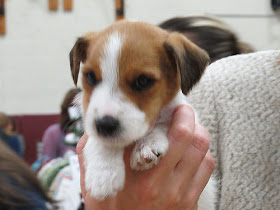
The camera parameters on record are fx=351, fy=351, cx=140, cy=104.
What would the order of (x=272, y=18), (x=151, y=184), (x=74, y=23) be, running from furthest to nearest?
(x=272, y=18) < (x=74, y=23) < (x=151, y=184)

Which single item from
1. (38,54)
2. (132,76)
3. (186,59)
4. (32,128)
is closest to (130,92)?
(132,76)

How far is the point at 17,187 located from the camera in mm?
1713

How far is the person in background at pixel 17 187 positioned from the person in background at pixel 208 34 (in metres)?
1.22

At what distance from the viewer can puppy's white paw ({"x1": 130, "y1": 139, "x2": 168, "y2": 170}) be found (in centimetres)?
110

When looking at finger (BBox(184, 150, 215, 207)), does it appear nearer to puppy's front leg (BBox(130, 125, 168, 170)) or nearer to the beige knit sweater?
puppy's front leg (BBox(130, 125, 168, 170))

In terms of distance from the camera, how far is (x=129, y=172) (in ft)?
3.68

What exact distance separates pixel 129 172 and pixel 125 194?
0.07 metres

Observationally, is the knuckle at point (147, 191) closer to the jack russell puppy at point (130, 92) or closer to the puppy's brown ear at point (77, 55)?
the jack russell puppy at point (130, 92)

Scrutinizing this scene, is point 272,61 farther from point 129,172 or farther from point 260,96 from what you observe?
point 129,172

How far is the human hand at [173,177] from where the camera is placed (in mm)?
1086

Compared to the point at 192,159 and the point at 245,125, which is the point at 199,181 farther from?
the point at 245,125

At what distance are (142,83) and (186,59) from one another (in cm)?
21

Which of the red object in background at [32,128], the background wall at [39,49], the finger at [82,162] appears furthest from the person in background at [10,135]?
the finger at [82,162]

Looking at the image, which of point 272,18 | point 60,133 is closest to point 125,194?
point 60,133
